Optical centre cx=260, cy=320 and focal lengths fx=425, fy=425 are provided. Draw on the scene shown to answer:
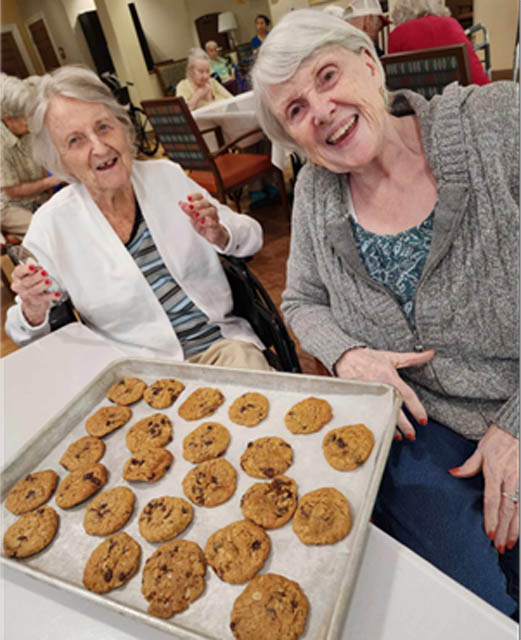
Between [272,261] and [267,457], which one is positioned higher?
[267,457]

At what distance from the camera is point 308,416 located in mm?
872

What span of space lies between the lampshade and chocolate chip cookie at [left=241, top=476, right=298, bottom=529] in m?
11.3

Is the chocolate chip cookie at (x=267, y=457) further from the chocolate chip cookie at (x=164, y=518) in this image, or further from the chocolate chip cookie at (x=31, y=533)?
the chocolate chip cookie at (x=31, y=533)

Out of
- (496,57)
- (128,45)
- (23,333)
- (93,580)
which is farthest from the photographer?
(128,45)

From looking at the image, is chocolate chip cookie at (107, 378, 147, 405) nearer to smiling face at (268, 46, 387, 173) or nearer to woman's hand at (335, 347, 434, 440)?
woman's hand at (335, 347, 434, 440)

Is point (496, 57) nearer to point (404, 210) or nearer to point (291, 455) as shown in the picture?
point (404, 210)

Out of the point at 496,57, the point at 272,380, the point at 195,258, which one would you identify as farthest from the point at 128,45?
the point at 272,380

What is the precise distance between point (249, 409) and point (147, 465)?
0.24 m

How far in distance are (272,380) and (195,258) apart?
2.24 ft

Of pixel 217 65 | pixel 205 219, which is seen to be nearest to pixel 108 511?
pixel 205 219

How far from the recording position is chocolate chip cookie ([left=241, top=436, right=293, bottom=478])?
0.81 meters

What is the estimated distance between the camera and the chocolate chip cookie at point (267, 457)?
2.65ft

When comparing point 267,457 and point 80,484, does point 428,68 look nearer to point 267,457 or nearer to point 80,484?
point 267,457

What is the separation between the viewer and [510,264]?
888 mm
